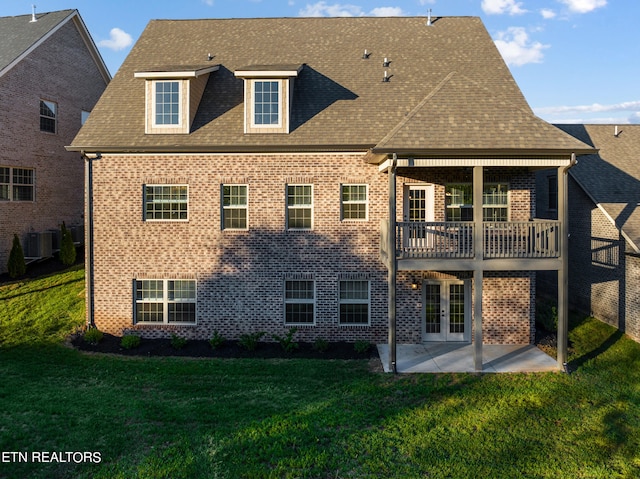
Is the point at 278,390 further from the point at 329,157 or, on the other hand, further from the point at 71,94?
the point at 71,94

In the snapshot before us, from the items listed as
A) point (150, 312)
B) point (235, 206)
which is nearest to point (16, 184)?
point (150, 312)

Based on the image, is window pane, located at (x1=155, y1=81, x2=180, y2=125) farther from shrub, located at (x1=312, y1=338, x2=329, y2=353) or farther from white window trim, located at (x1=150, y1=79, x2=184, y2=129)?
shrub, located at (x1=312, y1=338, x2=329, y2=353)

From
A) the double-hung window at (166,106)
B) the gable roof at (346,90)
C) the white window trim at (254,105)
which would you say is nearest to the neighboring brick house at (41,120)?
the gable roof at (346,90)

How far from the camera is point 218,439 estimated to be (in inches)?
306

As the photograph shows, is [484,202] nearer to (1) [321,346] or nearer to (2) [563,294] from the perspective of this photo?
(2) [563,294]

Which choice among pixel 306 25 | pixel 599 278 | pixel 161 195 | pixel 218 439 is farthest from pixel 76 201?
pixel 599 278

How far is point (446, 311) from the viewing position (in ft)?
44.5

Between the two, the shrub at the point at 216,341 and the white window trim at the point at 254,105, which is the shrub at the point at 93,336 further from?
the white window trim at the point at 254,105

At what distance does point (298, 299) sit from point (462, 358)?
505 centimetres

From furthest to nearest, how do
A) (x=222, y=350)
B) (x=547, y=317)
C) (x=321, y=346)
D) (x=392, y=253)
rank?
(x=547, y=317) → (x=222, y=350) → (x=321, y=346) → (x=392, y=253)

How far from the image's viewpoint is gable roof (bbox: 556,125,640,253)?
48.3ft

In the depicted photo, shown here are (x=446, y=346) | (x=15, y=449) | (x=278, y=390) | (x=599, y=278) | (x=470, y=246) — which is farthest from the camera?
(x=599, y=278)

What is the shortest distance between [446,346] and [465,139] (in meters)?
6.15

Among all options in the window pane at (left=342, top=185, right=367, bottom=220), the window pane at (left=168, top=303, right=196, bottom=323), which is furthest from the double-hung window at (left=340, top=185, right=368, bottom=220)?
the window pane at (left=168, top=303, right=196, bottom=323)
